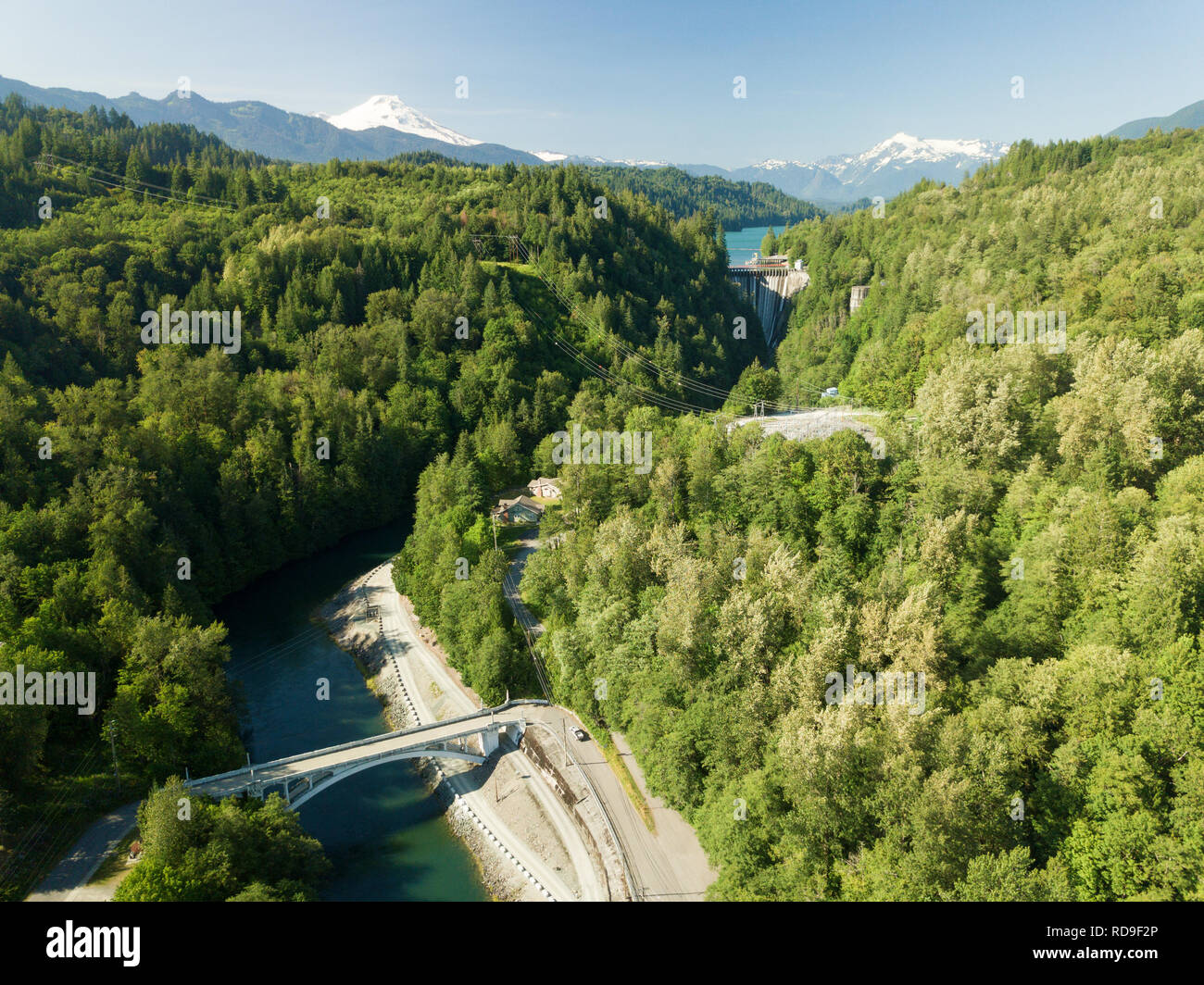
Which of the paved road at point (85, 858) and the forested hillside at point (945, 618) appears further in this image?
the paved road at point (85, 858)

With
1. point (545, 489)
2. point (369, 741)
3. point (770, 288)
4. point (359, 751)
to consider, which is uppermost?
point (770, 288)

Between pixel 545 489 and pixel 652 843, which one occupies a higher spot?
pixel 545 489

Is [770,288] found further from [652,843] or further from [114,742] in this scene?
[114,742]

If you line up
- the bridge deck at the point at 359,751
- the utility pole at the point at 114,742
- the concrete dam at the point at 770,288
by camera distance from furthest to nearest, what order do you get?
the concrete dam at the point at 770,288
the utility pole at the point at 114,742
the bridge deck at the point at 359,751

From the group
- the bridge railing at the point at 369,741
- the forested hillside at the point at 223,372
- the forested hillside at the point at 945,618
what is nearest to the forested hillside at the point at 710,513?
the forested hillside at the point at 945,618

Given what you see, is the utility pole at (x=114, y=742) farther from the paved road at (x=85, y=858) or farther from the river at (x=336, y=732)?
the river at (x=336, y=732)

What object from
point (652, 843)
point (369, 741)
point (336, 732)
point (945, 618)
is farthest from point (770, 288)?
point (652, 843)
